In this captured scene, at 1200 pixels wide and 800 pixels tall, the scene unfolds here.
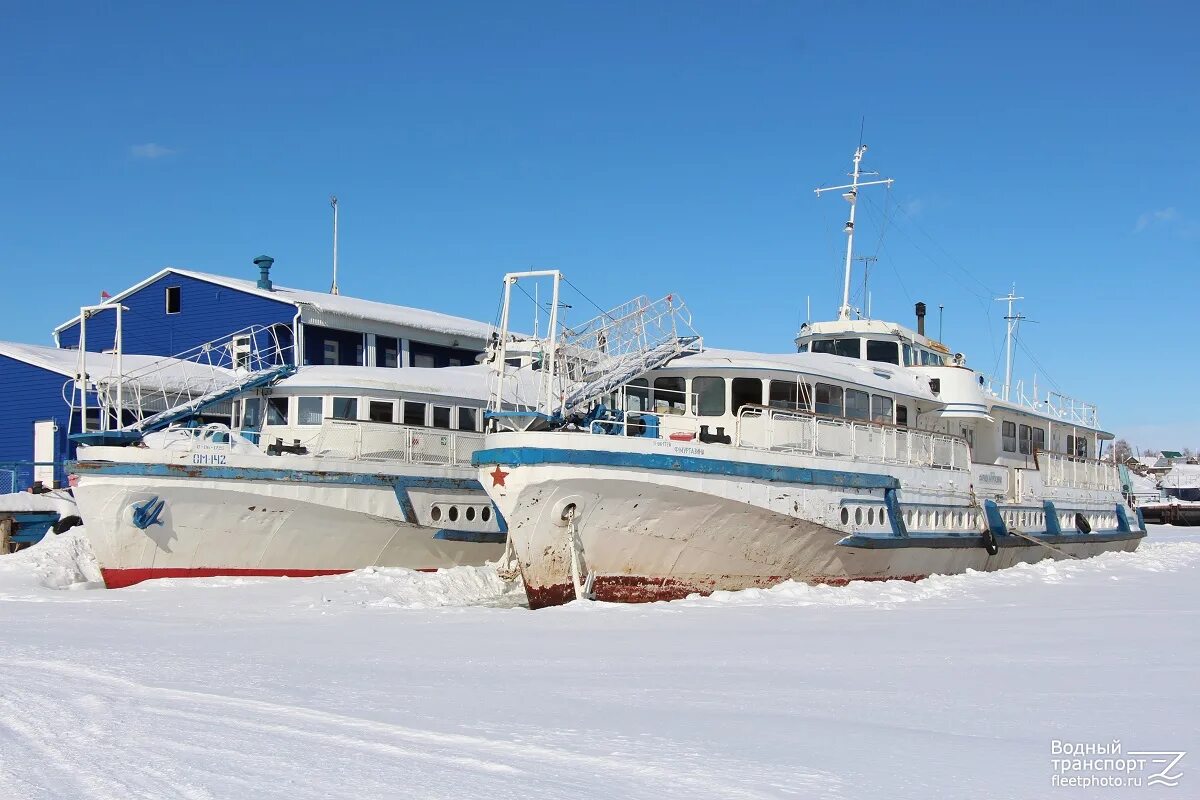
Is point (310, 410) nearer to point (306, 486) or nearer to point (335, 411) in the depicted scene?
point (335, 411)

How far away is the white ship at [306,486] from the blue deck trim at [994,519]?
9190 millimetres

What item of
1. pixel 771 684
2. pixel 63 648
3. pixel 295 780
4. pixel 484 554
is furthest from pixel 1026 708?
pixel 484 554

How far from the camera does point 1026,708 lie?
26.0 ft

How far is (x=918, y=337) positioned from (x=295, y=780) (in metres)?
20.4

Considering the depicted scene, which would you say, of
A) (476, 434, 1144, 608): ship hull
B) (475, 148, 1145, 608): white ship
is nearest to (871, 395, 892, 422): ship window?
(475, 148, 1145, 608): white ship

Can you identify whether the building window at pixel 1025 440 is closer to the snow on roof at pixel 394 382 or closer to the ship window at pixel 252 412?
the snow on roof at pixel 394 382

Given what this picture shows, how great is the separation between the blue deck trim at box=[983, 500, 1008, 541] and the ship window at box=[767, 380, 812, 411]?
5.27 meters

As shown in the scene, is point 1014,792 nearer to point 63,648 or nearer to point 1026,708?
point 1026,708

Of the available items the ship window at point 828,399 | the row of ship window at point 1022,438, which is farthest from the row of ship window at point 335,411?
the row of ship window at point 1022,438

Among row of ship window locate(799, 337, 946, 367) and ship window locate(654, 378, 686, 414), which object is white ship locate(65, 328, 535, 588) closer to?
ship window locate(654, 378, 686, 414)

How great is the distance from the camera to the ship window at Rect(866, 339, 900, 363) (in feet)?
76.8

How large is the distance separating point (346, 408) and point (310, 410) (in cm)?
70

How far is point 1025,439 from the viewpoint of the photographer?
25672 millimetres

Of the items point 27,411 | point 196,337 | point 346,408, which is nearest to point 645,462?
point 346,408
